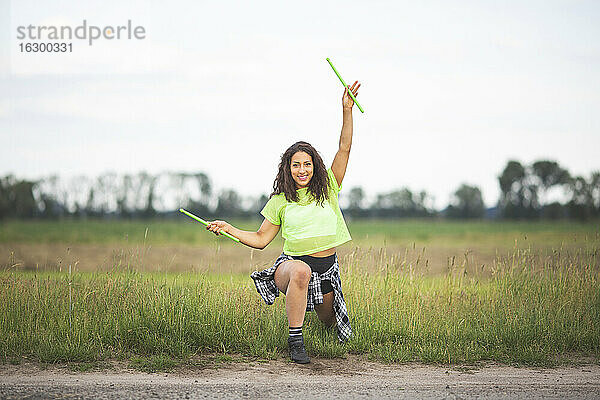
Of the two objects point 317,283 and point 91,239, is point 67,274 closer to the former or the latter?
point 317,283

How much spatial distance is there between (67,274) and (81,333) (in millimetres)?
1104

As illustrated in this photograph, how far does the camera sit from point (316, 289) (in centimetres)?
574

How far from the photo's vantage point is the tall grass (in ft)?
18.8

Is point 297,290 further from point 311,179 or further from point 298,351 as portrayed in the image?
point 311,179

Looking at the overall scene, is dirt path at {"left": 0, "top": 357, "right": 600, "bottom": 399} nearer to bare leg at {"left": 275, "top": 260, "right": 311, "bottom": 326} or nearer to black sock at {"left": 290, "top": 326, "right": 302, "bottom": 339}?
black sock at {"left": 290, "top": 326, "right": 302, "bottom": 339}

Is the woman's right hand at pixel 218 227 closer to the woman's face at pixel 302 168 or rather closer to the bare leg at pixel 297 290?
the bare leg at pixel 297 290

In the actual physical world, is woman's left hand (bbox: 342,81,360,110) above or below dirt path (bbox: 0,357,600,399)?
above

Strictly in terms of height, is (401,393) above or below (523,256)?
below

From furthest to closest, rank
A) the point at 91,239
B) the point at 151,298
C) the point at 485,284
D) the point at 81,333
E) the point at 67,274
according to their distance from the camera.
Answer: the point at 91,239 < the point at 485,284 < the point at 67,274 < the point at 151,298 < the point at 81,333

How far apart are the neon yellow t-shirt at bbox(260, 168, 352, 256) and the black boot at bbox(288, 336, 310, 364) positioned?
78 centimetres

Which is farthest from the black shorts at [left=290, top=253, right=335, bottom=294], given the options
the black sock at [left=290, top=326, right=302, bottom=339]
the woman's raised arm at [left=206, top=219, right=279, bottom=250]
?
the black sock at [left=290, top=326, right=302, bottom=339]

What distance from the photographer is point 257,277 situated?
5.90 metres

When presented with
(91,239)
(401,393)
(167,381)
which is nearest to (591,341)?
(401,393)

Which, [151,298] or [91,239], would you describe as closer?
[151,298]
